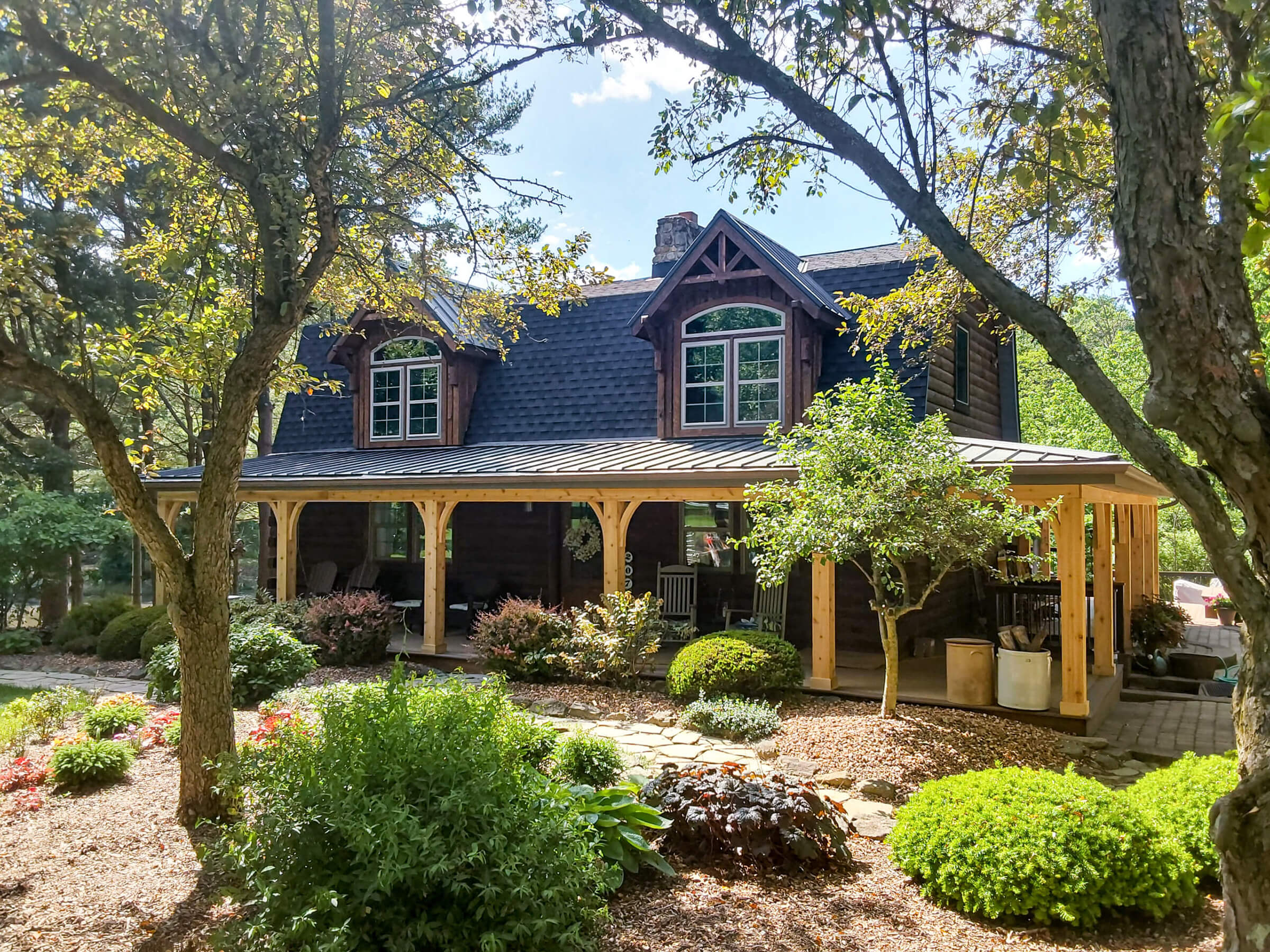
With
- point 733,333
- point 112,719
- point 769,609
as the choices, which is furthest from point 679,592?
point 112,719

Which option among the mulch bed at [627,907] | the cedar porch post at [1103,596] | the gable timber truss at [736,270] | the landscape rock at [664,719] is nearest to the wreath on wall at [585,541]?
the gable timber truss at [736,270]

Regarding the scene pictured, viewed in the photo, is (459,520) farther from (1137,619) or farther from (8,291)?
(1137,619)

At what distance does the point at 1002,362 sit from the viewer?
1434 cm

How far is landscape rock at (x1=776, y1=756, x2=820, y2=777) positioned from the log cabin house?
227cm

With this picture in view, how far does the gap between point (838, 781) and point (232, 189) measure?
6.44 meters

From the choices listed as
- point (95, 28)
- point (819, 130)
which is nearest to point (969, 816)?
point (819, 130)

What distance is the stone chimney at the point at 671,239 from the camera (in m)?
15.0

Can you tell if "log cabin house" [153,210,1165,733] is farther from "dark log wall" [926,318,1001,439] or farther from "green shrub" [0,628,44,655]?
"green shrub" [0,628,44,655]

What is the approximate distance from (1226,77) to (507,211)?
5.24m

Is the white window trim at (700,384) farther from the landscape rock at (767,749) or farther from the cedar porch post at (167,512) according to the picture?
the cedar porch post at (167,512)

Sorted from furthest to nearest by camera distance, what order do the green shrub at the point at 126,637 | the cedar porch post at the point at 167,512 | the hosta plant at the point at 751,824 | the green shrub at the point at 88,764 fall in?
the cedar porch post at the point at 167,512 → the green shrub at the point at 126,637 → the green shrub at the point at 88,764 → the hosta plant at the point at 751,824

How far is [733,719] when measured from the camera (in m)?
7.51

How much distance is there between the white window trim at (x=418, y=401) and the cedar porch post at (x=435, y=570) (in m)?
3.10

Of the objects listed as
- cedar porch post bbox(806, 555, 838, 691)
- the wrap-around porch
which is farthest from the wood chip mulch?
cedar porch post bbox(806, 555, 838, 691)
